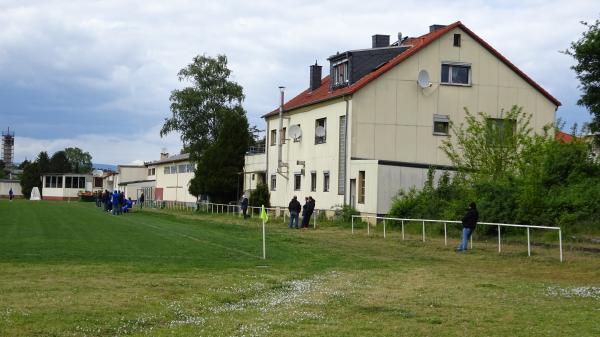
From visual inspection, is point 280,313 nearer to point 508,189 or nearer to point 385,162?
point 508,189

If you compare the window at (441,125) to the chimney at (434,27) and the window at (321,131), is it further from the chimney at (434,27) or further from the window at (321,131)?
the chimney at (434,27)

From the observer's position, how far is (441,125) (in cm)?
4509

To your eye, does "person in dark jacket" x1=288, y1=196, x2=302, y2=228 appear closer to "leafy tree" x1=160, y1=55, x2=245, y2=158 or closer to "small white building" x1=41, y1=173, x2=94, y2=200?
"leafy tree" x1=160, y1=55, x2=245, y2=158

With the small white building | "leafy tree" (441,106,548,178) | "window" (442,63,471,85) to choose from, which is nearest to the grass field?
"leafy tree" (441,106,548,178)

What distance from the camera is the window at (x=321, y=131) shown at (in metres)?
48.2

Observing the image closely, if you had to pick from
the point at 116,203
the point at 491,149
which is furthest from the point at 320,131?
the point at 116,203

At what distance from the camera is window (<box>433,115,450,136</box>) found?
4484 cm

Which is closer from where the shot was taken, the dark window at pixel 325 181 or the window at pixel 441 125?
the window at pixel 441 125

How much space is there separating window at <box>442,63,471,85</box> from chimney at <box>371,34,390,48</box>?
8705 millimetres

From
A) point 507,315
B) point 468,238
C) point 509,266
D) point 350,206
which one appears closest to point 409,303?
point 507,315

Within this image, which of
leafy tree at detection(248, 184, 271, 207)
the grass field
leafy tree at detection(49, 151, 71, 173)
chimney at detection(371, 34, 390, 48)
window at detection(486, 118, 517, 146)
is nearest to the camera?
the grass field

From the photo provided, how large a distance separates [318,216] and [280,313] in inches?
1336

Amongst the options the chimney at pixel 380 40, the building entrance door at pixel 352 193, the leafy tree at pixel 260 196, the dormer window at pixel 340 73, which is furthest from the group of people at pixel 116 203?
the chimney at pixel 380 40

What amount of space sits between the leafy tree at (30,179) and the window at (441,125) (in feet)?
337
